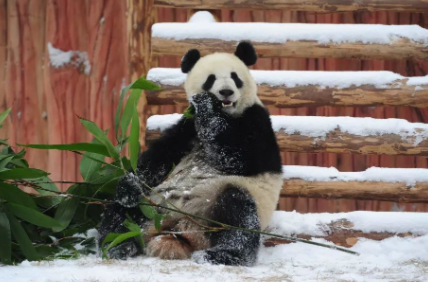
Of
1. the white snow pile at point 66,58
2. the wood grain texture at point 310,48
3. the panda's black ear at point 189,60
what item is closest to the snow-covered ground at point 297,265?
the panda's black ear at point 189,60

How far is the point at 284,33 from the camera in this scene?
192 inches

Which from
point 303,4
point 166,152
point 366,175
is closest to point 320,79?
point 303,4

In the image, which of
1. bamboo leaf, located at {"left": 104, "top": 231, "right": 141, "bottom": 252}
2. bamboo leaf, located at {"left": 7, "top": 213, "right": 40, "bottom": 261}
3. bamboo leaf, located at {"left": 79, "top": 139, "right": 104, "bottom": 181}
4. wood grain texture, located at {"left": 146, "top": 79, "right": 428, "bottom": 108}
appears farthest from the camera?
wood grain texture, located at {"left": 146, "top": 79, "right": 428, "bottom": 108}

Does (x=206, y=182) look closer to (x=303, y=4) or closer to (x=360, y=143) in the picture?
(x=360, y=143)

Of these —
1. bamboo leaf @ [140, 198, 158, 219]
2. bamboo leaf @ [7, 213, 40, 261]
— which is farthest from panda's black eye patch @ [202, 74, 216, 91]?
bamboo leaf @ [7, 213, 40, 261]

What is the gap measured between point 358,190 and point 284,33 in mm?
1118

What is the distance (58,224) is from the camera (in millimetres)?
3617

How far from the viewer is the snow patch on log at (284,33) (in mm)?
4859

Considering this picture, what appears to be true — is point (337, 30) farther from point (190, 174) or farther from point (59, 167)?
point (59, 167)

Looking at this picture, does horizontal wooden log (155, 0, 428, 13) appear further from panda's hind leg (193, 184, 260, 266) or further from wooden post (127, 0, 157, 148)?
panda's hind leg (193, 184, 260, 266)

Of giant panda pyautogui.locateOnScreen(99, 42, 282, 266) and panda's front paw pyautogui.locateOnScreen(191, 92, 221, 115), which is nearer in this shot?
giant panda pyautogui.locateOnScreen(99, 42, 282, 266)

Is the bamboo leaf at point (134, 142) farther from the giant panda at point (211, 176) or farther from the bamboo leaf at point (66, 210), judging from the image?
the bamboo leaf at point (66, 210)

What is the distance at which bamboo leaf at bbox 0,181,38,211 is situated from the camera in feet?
11.9

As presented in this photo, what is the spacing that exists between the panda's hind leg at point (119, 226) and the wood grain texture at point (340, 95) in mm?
1174
